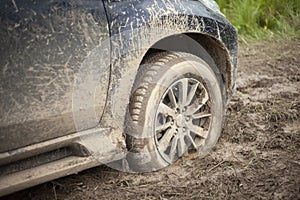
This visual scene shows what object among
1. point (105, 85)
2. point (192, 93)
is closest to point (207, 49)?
point (192, 93)

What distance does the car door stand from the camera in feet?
6.97

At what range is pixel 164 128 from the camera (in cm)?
279

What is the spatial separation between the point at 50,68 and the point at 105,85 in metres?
0.34

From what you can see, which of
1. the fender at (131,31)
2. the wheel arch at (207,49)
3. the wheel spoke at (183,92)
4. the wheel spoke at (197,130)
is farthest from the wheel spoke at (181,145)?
the wheel arch at (207,49)

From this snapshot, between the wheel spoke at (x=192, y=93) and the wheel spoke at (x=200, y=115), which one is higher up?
the wheel spoke at (x=192, y=93)

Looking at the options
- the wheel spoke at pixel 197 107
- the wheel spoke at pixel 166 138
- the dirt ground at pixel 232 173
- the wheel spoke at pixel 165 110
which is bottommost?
the dirt ground at pixel 232 173

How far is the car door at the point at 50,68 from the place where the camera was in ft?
6.97

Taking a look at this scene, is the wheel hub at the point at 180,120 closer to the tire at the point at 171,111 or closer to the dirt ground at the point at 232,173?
the tire at the point at 171,111

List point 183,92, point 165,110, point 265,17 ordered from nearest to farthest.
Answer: point 165,110, point 183,92, point 265,17

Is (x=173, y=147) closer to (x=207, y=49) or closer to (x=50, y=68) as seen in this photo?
(x=207, y=49)

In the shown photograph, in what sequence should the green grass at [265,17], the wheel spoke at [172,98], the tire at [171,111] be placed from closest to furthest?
the tire at [171,111], the wheel spoke at [172,98], the green grass at [265,17]

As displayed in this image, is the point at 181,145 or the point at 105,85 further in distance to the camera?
the point at 181,145

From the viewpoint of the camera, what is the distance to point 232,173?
277 cm

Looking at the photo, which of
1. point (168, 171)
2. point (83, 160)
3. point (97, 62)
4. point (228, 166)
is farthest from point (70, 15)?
point (228, 166)
